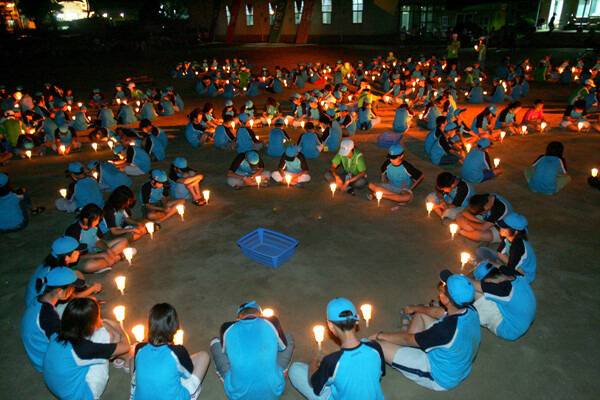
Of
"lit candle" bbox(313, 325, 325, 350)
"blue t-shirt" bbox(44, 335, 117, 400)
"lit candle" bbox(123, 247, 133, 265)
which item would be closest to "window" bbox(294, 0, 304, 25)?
"lit candle" bbox(123, 247, 133, 265)

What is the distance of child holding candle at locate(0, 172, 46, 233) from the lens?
24.6 feet

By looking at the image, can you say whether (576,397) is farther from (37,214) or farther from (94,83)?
(94,83)

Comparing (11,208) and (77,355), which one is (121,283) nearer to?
(77,355)

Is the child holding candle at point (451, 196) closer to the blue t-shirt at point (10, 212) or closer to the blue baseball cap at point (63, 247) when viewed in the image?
the blue baseball cap at point (63, 247)

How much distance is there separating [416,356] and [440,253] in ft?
9.23

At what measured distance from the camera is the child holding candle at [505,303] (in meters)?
4.59

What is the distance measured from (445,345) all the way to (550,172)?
20.3ft

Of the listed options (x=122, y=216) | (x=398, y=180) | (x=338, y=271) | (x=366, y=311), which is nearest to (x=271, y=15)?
(x=398, y=180)

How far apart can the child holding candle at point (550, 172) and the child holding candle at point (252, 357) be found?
7144 millimetres

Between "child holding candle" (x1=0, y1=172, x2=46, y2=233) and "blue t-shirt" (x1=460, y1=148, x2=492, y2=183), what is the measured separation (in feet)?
29.8

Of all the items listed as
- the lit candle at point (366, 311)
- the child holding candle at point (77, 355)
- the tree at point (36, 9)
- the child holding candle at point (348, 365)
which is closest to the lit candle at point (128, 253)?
the child holding candle at point (77, 355)

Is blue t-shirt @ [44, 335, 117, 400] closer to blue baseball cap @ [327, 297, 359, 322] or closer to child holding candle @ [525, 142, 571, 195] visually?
blue baseball cap @ [327, 297, 359, 322]

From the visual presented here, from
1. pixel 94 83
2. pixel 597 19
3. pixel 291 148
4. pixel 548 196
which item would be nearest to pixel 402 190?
pixel 291 148

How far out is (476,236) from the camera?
6824 millimetres
